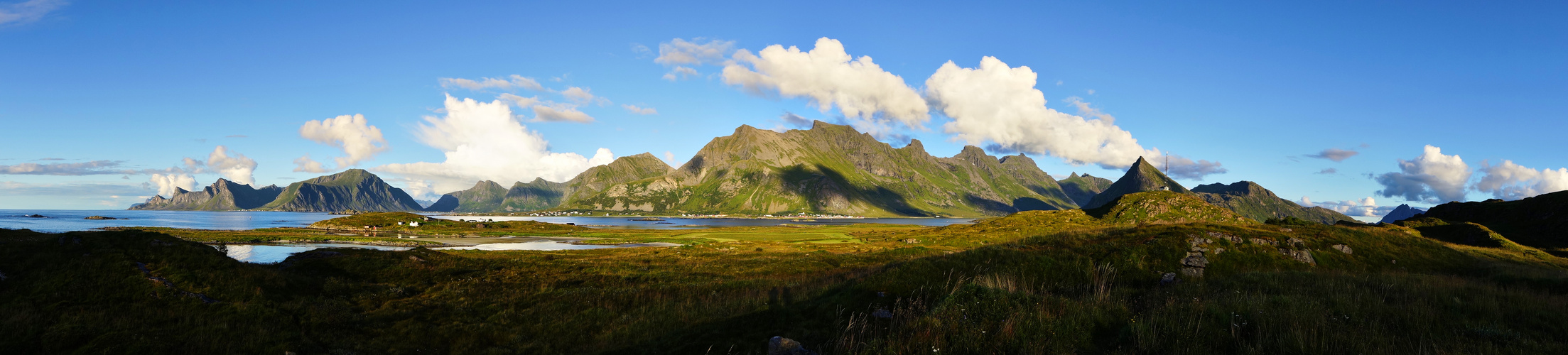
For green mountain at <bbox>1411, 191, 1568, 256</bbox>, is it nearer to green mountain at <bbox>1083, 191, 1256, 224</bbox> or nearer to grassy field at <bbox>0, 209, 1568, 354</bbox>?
green mountain at <bbox>1083, 191, 1256, 224</bbox>

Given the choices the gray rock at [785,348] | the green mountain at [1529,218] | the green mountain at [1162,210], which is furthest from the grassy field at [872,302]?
the green mountain at [1162,210]

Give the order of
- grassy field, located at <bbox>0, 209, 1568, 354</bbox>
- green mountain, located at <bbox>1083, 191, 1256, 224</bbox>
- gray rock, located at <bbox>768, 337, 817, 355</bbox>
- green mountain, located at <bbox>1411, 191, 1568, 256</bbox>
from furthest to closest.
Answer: green mountain, located at <bbox>1083, 191, 1256, 224</bbox>, green mountain, located at <bbox>1411, 191, 1568, 256</bbox>, gray rock, located at <bbox>768, 337, 817, 355</bbox>, grassy field, located at <bbox>0, 209, 1568, 354</bbox>

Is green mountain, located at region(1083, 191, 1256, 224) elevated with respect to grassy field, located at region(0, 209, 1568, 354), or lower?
elevated

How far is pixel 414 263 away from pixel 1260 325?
37592mm

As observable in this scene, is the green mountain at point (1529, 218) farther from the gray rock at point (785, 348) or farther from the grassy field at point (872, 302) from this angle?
the gray rock at point (785, 348)

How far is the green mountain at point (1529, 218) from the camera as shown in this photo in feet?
145

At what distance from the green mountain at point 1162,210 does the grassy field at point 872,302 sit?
52970 mm

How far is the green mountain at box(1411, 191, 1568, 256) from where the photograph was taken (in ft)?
145

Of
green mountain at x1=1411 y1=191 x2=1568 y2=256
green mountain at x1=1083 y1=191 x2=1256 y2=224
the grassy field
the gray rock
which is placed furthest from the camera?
green mountain at x1=1083 y1=191 x2=1256 y2=224

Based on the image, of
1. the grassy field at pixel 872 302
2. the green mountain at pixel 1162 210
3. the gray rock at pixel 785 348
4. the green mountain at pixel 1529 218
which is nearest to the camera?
the grassy field at pixel 872 302

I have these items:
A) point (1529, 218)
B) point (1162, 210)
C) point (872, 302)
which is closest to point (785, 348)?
point (872, 302)

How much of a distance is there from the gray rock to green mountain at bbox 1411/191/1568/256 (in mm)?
55303

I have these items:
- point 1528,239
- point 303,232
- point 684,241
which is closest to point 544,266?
point 684,241

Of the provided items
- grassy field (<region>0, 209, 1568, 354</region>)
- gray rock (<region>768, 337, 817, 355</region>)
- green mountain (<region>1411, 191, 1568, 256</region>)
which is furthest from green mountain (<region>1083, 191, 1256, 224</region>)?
gray rock (<region>768, 337, 817, 355</region>)
